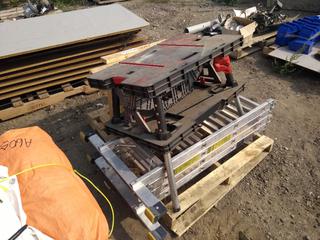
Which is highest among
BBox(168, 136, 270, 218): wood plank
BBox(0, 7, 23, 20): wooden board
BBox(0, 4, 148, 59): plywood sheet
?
BBox(0, 4, 148, 59): plywood sheet

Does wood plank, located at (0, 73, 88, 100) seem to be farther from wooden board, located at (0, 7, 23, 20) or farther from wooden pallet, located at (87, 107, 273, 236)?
wooden board, located at (0, 7, 23, 20)

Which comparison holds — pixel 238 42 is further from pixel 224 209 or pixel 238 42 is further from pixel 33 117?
pixel 33 117

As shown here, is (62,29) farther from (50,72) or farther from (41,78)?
(41,78)

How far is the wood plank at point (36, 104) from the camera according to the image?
3980mm

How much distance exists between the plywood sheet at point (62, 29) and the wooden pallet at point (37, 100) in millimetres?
698

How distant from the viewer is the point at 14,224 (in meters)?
1.67

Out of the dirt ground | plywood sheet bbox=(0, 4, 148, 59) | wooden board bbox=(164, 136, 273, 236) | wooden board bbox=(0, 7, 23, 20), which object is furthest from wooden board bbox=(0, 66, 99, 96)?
wooden board bbox=(0, 7, 23, 20)

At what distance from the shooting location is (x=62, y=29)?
421 cm

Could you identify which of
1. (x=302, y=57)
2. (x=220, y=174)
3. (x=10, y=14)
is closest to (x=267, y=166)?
(x=220, y=174)

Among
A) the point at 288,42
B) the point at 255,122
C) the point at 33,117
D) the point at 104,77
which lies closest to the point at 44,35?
the point at 33,117

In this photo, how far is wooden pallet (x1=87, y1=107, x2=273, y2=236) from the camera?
2521 millimetres

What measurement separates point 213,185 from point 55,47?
106 inches

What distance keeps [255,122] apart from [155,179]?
1.33 meters

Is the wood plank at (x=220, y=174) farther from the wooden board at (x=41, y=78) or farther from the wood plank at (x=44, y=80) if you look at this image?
the wood plank at (x=44, y=80)
